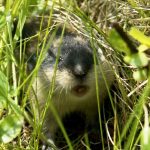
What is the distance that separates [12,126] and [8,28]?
0.43 m

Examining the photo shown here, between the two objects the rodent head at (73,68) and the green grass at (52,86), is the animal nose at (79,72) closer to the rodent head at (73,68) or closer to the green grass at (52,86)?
the rodent head at (73,68)

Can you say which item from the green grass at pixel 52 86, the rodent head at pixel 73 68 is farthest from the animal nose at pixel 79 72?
the green grass at pixel 52 86

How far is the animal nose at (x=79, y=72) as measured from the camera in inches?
61.0

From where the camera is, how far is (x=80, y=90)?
1643 mm

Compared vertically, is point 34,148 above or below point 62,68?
below

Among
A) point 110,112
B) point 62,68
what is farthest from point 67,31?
point 110,112

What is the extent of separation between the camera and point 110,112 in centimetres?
198

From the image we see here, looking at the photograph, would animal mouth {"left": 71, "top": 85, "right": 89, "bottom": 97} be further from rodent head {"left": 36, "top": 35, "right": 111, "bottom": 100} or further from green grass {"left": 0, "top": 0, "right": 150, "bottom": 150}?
green grass {"left": 0, "top": 0, "right": 150, "bottom": 150}

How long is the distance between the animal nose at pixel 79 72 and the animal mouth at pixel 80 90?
61 millimetres

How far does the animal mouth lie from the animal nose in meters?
0.06

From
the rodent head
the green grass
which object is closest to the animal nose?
the rodent head

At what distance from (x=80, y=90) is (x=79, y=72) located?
0.12 meters

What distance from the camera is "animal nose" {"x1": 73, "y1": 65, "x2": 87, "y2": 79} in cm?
155

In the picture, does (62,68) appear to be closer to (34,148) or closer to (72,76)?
(72,76)
